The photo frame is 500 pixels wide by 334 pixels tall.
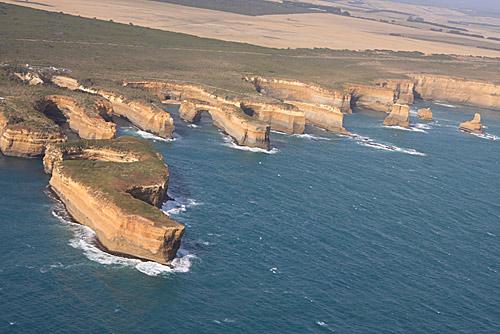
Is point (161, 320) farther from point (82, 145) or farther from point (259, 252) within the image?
point (82, 145)

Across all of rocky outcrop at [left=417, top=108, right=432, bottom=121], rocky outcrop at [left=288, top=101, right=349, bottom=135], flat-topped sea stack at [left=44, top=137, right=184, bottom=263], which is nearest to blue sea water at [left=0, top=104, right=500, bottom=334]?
flat-topped sea stack at [left=44, top=137, right=184, bottom=263]

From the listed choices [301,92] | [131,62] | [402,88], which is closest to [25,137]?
[131,62]

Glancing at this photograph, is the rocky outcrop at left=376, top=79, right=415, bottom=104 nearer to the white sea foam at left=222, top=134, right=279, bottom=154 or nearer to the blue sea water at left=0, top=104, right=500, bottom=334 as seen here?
the blue sea water at left=0, top=104, right=500, bottom=334

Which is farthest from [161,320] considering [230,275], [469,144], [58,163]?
[469,144]

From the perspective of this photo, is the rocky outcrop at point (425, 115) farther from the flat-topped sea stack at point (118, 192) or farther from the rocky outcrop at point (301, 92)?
the flat-topped sea stack at point (118, 192)

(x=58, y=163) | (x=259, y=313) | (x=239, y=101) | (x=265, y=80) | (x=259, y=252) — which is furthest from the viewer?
(x=265, y=80)
